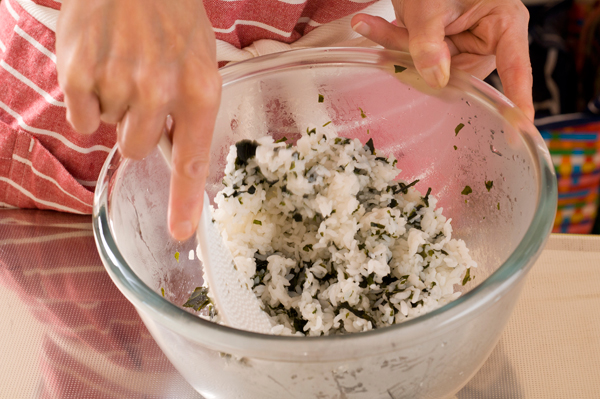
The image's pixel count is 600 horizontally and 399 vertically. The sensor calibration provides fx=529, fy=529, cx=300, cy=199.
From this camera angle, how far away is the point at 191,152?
456 mm

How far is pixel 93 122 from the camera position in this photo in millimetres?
423

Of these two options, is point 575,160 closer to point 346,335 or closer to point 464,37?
point 464,37

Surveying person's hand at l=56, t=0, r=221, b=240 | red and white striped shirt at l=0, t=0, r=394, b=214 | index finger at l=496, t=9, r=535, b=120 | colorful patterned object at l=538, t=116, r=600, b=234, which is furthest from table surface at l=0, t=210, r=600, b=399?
colorful patterned object at l=538, t=116, r=600, b=234

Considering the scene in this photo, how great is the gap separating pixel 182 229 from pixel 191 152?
81mm

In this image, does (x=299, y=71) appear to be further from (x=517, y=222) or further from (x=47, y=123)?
(x=47, y=123)

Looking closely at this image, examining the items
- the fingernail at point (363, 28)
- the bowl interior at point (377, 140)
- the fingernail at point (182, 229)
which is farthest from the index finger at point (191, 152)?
the fingernail at point (363, 28)

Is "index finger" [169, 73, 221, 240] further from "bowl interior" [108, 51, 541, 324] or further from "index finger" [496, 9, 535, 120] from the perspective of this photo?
"index finger" [496, 9, 535, 120]

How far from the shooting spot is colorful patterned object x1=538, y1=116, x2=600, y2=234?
1573mm

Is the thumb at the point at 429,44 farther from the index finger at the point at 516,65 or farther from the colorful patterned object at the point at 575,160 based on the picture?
the colorful patterned object at the point at 575,160

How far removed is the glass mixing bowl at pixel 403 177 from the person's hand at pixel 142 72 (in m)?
0.14

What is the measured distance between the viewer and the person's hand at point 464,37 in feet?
2.26

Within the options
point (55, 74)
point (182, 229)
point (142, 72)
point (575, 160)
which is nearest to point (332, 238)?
point (182, 229)

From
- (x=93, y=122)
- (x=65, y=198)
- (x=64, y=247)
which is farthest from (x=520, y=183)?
(x=65, y=198)

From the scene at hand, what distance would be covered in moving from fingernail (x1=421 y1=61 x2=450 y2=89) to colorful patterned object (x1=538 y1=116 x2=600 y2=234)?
3.50ft
